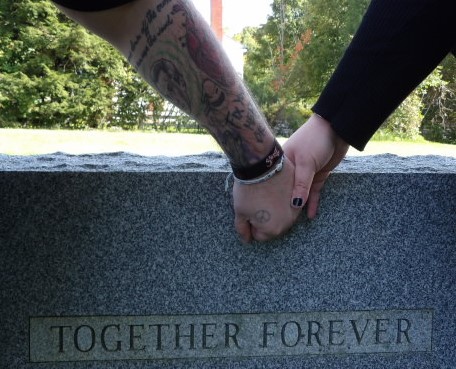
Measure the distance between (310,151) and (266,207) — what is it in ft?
0.52

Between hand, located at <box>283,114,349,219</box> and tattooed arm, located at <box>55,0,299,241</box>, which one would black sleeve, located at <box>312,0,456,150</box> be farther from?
tattooed arm, located at <box>55,0,299,241</box>

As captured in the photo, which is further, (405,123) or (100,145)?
(405,123)

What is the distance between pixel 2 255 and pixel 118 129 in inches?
560

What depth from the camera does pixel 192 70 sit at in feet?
3.78

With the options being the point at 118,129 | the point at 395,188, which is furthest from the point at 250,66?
the point at 395,188

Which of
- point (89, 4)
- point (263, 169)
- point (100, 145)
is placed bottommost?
point (100, 145)

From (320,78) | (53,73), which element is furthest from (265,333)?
(320,78)

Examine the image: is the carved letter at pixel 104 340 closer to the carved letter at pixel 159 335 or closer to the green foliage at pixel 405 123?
the carved letter at pixel 159 335

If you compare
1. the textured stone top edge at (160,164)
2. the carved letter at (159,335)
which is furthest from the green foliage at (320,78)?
the carved letter at (159,335)

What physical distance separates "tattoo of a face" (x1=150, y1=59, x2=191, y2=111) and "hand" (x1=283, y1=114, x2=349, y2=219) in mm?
312

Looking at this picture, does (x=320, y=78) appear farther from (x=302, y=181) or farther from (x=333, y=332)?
(x=302, y=181)

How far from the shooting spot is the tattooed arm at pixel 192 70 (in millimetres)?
1094

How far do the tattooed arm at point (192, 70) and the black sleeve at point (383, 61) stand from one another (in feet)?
0.59

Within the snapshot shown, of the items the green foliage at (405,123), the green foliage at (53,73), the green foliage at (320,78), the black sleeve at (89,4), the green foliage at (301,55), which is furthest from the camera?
the green foliage at (301,55)
